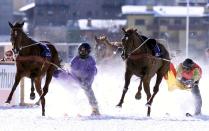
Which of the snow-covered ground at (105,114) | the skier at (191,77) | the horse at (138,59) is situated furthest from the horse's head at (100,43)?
the horse at (138,59)

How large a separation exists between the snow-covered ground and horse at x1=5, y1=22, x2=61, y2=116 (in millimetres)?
689

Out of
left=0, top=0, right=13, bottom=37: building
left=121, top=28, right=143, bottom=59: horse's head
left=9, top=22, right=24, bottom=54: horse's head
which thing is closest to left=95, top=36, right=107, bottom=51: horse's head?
left=121, top=28, right=143, bottom=59: horse's head

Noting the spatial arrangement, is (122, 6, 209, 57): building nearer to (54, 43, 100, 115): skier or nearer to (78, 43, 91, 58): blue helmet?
(54, 43, 100, 115): skier

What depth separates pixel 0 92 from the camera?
16906 millimetres

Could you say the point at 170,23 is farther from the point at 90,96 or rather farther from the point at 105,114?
the point at 90,96

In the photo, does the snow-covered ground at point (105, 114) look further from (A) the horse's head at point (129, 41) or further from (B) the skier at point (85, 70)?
(A) the horse's head at point (129, 41)

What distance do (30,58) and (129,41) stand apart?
1908mm

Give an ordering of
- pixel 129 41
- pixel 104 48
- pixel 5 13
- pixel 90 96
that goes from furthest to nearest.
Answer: pixel 5 13, pixel 104 48, pixel 90 96, pixel 129 41

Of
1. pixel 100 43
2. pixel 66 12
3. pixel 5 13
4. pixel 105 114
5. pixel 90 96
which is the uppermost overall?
pixel 100 43

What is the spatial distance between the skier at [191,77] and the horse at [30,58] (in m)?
2.75

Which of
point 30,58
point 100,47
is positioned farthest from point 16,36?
point 100,47

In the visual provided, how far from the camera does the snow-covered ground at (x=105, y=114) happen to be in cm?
1177

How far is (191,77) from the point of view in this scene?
15180mm

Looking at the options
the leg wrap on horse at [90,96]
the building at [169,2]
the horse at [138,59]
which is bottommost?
the building at [169,2]
